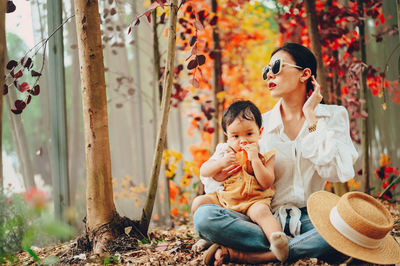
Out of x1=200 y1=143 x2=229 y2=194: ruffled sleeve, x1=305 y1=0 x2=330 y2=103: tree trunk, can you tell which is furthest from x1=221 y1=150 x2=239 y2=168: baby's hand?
x1=305 y1=0 x2=330 y2=103: tree trunk

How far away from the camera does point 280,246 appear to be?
1896mm

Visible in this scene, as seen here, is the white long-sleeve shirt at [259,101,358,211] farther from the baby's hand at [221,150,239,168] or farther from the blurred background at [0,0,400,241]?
the blurred background at [0,0,400,241]

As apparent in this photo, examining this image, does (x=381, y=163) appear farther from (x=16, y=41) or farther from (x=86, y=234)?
(x=16, y=41)

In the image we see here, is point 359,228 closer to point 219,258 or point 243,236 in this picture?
point 243,236

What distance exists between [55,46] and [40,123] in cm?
65

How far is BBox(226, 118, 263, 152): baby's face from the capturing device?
2.15 m

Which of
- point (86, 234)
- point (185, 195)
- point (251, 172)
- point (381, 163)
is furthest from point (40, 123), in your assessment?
point (381, 163)

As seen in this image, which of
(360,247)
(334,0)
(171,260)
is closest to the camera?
(360,247)

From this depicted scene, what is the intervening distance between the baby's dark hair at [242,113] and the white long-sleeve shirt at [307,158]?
22 centimetres

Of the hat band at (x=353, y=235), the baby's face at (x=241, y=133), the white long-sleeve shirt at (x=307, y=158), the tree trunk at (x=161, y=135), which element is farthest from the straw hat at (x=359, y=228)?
the tree trunk at (x=161, y=135)

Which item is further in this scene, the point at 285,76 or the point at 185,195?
the point at 185,195

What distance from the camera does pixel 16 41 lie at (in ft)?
→ 10.2

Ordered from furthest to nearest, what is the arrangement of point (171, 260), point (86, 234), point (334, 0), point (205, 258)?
point (334, 0)
point (86, 234)
point (171, 260)
point (205, 258)

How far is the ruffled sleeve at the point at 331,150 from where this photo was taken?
2078 millimetres
